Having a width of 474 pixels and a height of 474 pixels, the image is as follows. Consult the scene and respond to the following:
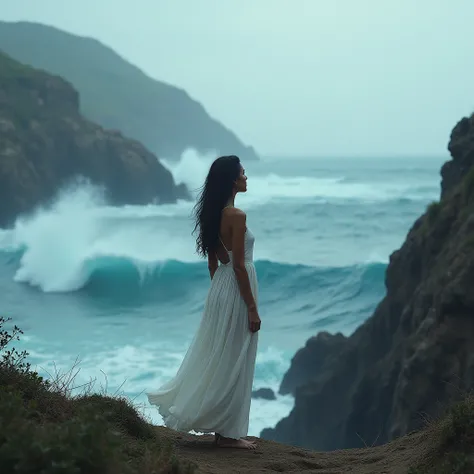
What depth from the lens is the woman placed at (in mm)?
5871

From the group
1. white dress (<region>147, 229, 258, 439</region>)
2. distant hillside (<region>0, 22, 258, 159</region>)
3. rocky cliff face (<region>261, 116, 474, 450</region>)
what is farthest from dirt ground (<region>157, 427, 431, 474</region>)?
distant hillside (<region>0, 22, 258, 159</region>)

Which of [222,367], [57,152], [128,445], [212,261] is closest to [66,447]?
[128,445]

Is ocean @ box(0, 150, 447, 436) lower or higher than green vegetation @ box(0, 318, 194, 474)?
higher

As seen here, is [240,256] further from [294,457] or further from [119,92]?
[119,92]

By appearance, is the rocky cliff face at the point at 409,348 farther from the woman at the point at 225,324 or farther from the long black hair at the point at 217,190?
the long black hair at the point at 217,190

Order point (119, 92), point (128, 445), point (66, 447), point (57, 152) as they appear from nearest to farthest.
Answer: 1. point (66, 447)
2. point (128, 445)
3. point (57, 152)
4. point (119, 92)

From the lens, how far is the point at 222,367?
5906mm

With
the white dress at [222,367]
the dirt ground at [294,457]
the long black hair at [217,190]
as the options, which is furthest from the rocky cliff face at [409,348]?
the long black hair at [217,190]

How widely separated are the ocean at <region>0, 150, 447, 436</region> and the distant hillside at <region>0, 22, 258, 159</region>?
1965 inches

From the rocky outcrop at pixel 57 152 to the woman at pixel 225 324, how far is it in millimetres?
46423

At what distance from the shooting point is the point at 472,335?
38.1ft

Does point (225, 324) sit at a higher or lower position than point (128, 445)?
higher

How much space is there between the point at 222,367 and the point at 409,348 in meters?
7.55

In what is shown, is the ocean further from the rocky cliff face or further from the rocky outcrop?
the rocky cliff face
